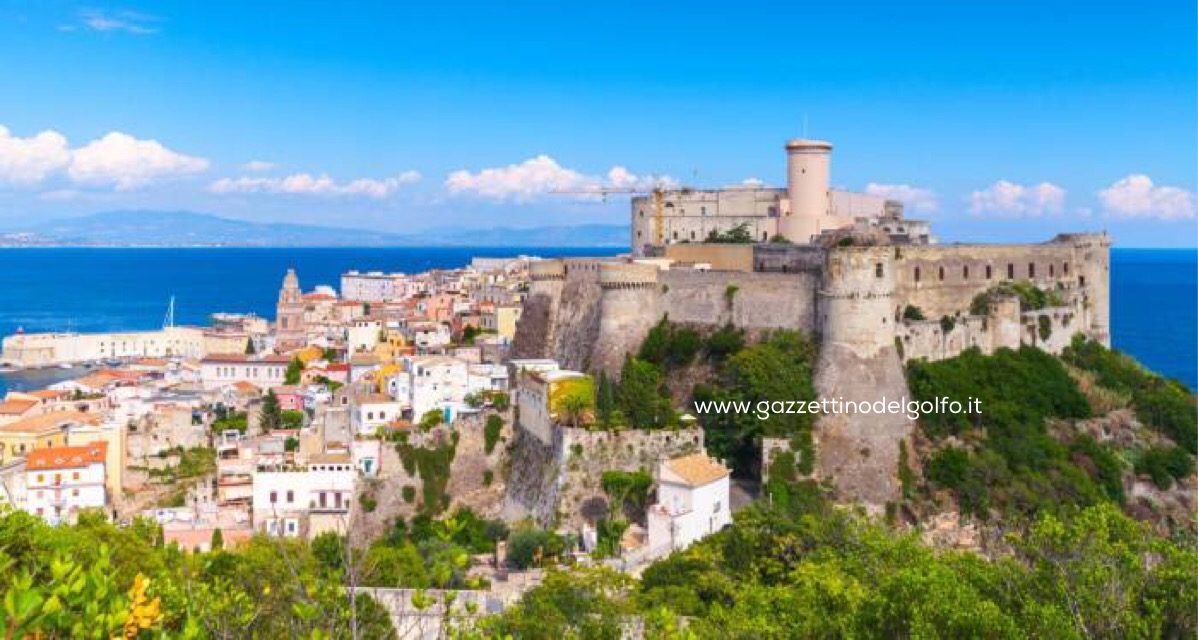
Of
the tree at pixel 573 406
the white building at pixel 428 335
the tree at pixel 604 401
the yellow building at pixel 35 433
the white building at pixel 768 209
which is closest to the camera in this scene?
the tree at pixel 604 401

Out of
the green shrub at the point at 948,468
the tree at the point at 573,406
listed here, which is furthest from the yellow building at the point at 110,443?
the green shrub at the point at 948,468

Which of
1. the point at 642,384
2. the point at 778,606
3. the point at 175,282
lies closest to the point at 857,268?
the point at 642,384

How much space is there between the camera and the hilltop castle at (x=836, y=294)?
109 ft

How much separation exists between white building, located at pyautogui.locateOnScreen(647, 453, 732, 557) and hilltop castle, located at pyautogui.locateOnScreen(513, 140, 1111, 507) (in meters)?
3.88

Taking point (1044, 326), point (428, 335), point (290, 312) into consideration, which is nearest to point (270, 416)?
point (428, 335)

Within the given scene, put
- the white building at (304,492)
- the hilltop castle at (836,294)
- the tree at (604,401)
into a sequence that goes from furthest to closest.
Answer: the white building at (304,492) → the tree at (604,401) → the hilltop castle at (836,294)

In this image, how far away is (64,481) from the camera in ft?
119

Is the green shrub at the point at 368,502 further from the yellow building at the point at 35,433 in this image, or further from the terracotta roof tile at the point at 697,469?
the yellow building at the point at 35,433

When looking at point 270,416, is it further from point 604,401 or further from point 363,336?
point 363,336

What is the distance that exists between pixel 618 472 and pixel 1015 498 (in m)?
11.2

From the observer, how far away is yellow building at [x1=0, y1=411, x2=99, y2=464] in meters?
40.3

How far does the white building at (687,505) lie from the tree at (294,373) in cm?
2810

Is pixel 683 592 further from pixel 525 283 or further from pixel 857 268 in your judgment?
pixel 525 283

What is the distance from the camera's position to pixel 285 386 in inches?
1984
